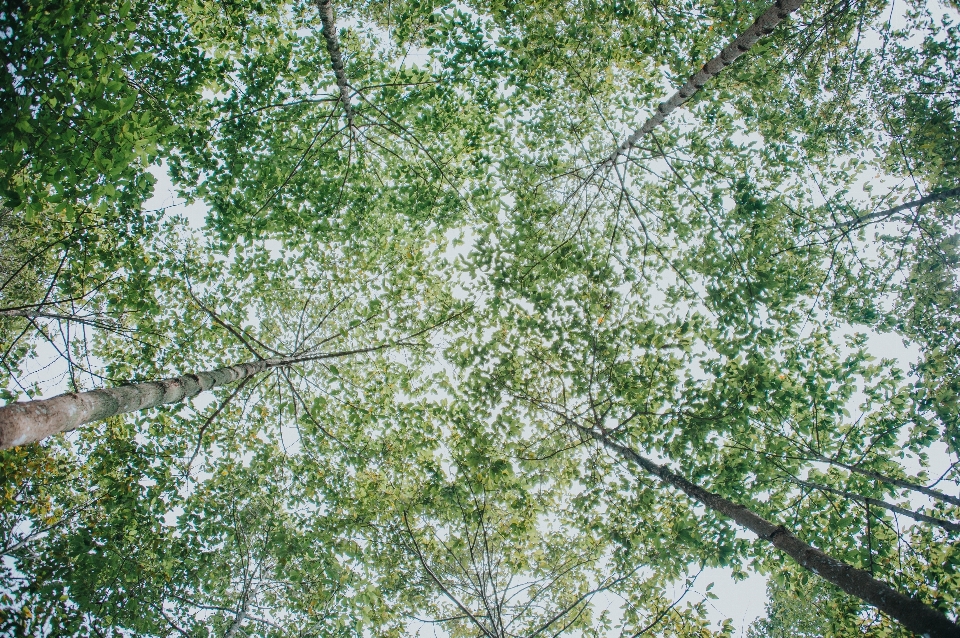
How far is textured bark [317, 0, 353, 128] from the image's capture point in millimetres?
5125

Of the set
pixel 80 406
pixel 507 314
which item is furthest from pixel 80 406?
pixel 507 314

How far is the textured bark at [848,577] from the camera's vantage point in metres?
2.48

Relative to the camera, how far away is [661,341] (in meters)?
5.68

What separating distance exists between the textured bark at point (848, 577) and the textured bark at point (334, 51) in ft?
24.7

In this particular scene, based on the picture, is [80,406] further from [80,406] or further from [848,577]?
[848,577]

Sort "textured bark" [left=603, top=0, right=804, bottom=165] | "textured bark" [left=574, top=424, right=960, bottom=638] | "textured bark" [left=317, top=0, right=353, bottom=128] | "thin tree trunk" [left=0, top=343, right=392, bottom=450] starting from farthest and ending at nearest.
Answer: "textured bark" [left=317, top=0, right=353, bottom=128] → "textured bark" [left=603, top=0, right=804, bottom=165] → "thin tree trunk" [left=0, top=343, right=392, bottom=450] → "textured bark" [left=574, top=424, right=960, bottom=638]

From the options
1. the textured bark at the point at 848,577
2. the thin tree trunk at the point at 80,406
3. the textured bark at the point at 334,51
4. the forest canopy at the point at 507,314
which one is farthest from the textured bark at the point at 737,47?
the thin tree trunk at the point at 80,406

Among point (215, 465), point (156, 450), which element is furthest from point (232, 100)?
point (215, 465)

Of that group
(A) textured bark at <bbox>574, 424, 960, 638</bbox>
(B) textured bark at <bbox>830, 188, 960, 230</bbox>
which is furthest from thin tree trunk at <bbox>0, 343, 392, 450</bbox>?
(B) textured bark at <bbox>830, 188, 960, 230</bbox>

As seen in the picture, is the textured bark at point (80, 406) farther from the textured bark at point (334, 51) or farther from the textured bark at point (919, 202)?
the textured bark at point (919, 202)

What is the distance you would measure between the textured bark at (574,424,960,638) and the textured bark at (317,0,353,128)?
752cm

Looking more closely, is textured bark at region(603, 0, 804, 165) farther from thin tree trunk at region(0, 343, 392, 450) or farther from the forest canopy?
thin tree trunk at region(0, 343, 392, 450)

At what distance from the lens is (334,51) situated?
5.56 meters

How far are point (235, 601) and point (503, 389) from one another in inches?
373
